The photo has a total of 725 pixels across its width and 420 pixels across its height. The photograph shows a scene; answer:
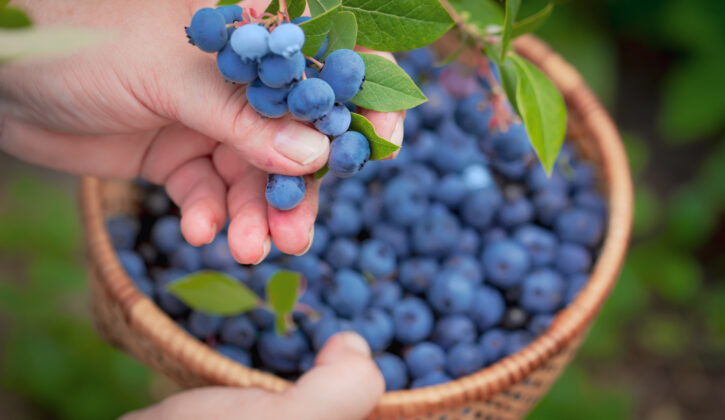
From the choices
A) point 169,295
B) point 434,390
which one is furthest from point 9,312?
point 434,390

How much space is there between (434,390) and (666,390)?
3.30ft

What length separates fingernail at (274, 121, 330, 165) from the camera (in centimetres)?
Result: 57

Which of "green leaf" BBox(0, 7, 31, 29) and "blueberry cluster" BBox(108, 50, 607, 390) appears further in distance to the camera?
"blueberry cluster" BBox(108, 50, 607, 390)

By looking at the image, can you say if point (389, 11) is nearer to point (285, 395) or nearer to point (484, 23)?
point (484, 23)

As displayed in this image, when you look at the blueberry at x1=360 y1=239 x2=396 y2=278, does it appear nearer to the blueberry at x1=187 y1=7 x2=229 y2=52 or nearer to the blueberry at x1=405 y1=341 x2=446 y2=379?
the blueberry at x1=405 y1=341 x2=446 y2=379

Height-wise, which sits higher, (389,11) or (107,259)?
(389,11)

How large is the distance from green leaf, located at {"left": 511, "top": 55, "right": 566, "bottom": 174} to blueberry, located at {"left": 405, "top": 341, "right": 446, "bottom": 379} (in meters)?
0.39

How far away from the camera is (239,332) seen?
97cm

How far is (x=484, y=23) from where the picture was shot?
833 millimetres

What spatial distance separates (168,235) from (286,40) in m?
0.69

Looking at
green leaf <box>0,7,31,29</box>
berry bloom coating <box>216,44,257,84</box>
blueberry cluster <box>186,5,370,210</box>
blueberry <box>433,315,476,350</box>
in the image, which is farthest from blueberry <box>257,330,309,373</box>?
green leaf <box>0,7,31,29</box>

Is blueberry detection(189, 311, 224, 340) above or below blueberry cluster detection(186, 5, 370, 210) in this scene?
below

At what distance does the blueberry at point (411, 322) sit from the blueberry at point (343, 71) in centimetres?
54

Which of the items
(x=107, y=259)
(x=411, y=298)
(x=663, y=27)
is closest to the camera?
(x=107, y=259)
